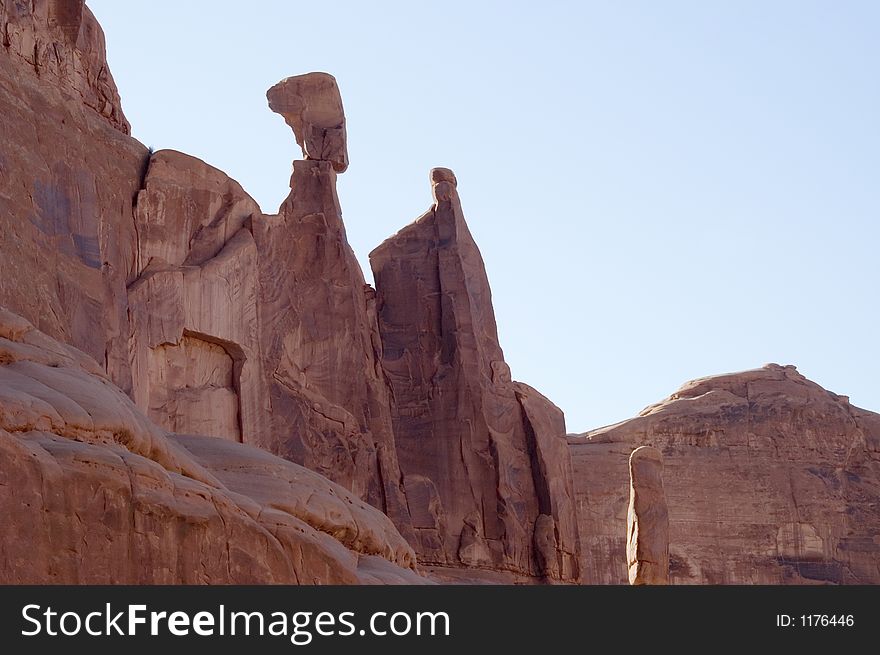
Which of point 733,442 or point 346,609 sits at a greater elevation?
point 733,442

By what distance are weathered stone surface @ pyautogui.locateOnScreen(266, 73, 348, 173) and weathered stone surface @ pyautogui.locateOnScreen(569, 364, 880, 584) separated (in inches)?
623

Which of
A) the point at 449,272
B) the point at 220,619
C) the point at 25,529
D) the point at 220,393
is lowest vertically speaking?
the point at 220,619

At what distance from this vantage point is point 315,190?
4797 centimetres

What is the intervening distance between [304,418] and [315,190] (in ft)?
21.2

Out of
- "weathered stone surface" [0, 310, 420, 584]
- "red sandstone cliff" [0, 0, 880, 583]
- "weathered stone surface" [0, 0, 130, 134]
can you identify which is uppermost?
"weathered stone surface" [0, 0, 130, 134]

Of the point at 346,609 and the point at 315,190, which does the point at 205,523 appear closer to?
the point at 346,609

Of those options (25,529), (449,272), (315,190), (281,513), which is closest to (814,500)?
(449,272)

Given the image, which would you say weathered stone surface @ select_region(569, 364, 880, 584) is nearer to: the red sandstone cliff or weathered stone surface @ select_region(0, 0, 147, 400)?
the red sandstone cliff

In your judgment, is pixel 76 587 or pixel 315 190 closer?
pixel 76 587

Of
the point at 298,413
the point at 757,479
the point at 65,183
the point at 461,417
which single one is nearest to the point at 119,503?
the point at 65,183

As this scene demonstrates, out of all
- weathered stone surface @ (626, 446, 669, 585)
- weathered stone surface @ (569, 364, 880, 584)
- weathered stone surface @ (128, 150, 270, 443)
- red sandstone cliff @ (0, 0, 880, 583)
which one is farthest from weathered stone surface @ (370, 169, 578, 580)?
weathered stone surface @ (626, 446, 669, 585)

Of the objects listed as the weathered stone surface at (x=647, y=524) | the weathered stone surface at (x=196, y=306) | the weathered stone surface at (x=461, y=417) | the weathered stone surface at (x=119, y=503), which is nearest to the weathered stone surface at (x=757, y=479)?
the weathered stone surface at (x=461, y=417)

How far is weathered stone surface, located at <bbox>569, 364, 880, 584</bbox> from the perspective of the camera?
200 feet

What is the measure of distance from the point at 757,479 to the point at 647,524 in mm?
26559
